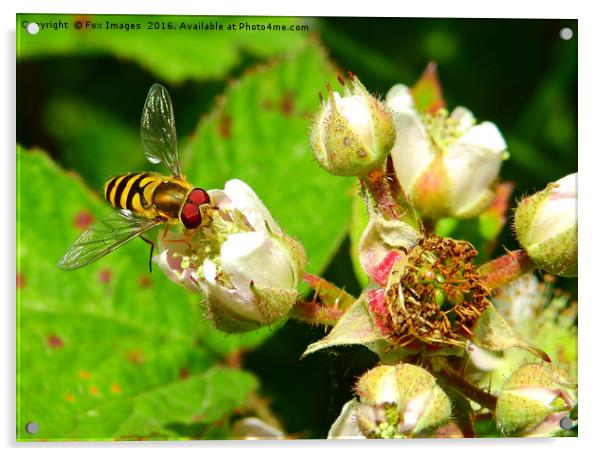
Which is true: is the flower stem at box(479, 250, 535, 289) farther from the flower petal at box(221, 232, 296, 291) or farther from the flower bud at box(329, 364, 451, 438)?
the flower petal at box(221, 232, 296, 291)

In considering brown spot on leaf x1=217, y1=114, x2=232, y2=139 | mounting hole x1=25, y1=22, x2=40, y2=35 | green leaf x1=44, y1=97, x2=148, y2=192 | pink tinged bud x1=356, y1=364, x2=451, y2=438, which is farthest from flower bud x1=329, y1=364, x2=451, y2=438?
green leaf x1=44, y1=97, x2=148, y2=192

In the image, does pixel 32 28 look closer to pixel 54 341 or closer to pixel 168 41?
pixel 168 41

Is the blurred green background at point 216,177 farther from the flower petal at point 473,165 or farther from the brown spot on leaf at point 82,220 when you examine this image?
the flower petal at point 473,165

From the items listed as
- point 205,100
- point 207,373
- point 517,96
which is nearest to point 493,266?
point 207,373

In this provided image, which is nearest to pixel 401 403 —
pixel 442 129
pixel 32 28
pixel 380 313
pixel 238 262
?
pixel 380 313

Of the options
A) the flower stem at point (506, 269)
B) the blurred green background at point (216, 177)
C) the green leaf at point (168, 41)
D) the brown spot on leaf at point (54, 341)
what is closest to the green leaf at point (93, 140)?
the blurred green background at point (216, 177)

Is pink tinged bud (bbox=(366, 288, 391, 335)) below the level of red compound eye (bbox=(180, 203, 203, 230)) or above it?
below

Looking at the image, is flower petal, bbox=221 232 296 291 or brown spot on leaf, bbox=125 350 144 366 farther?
brown spot on leaf, bbox=125 350 144 366
